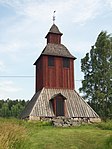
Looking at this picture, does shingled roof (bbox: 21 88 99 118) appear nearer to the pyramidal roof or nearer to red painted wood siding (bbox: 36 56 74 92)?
red painted wood siding (bbox: 36 56 74 92)

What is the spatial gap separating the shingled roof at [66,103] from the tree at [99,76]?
23.5ft

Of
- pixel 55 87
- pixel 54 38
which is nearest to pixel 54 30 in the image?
pixel 54 38

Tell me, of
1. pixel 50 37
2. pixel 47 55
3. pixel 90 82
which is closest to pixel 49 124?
pixel 47 55

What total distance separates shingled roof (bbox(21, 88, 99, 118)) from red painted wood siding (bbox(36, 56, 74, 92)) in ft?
2.25

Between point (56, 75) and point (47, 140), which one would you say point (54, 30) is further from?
point (47, 140)

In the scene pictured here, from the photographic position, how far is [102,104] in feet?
111

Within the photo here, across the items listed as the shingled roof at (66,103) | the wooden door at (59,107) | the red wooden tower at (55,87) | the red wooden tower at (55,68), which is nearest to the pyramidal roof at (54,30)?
the red wooden tower at (55,87)

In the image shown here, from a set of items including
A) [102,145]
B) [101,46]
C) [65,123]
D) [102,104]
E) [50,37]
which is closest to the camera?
[102,145]

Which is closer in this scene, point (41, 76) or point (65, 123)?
point (65, 123)

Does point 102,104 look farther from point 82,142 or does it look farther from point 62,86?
point 82,142

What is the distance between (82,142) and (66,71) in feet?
53.8

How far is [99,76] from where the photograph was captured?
1390 inches

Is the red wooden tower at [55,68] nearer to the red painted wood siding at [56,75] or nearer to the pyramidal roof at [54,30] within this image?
the red painted wood siding at [56,75]

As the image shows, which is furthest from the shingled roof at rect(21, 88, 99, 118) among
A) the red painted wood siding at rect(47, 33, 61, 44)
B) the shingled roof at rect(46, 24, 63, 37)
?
the shingled roof at rect(46, 24, 63, 37)
